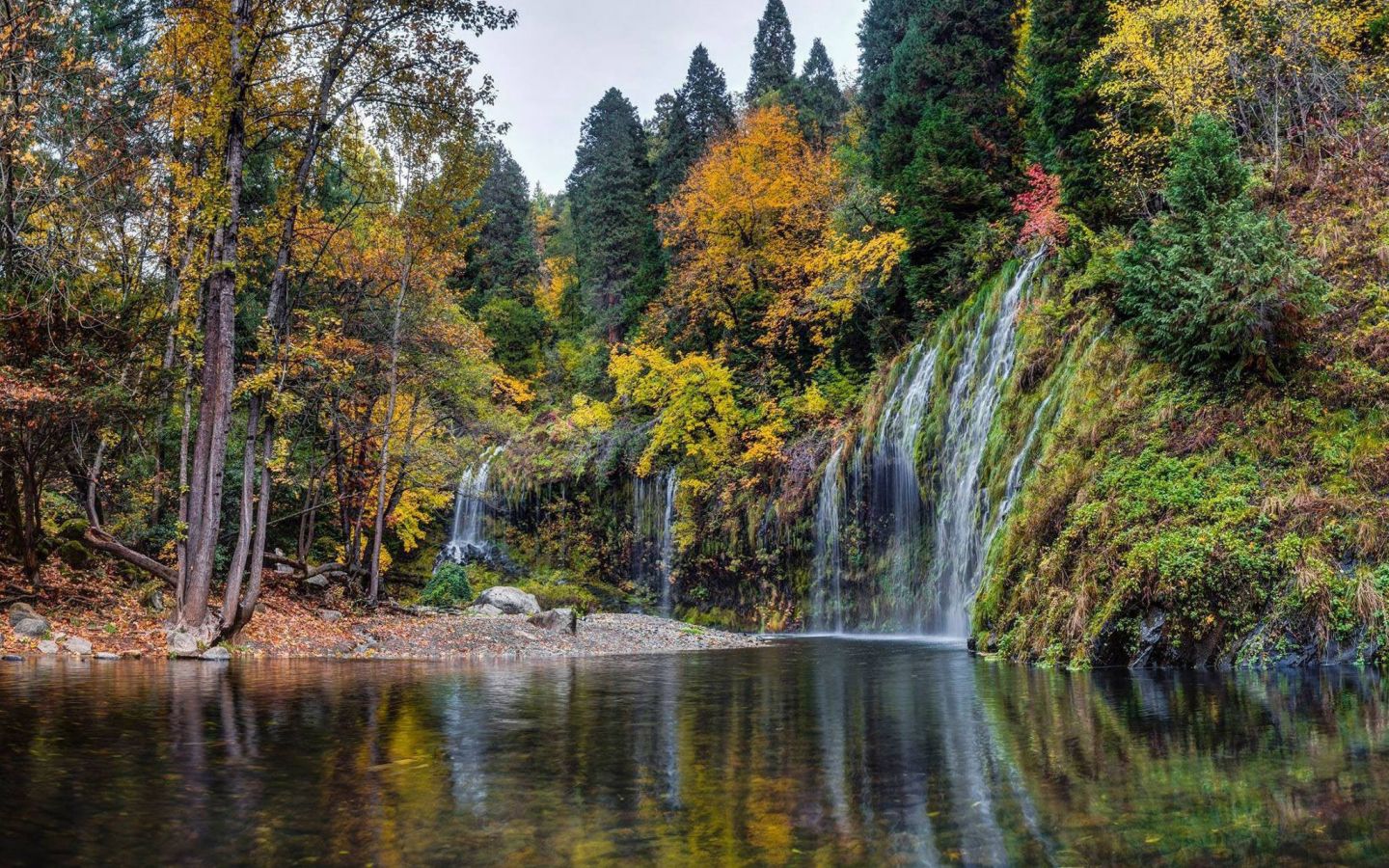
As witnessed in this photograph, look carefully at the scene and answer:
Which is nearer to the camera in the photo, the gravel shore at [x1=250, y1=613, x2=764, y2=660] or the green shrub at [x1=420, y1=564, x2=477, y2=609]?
the gravel shore at [x1=250, y1=613, x2=764, y2=660]

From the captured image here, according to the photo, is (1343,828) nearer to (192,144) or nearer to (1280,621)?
(1280,621)

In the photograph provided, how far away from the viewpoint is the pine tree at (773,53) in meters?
42.3

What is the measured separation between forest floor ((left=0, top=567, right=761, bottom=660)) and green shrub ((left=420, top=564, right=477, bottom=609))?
397cm

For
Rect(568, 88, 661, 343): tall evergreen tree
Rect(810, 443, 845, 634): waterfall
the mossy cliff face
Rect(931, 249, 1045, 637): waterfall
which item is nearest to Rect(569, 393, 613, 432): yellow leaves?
Rect(568, 88, 661, 343): tall evergreen tree

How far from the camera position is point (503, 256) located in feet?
150

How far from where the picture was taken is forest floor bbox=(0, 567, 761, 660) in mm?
11359

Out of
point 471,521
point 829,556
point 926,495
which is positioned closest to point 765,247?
point 829,556

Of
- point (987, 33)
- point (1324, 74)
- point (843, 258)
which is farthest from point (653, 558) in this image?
point (1324, 74)

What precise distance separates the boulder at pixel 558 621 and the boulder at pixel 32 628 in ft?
24.4

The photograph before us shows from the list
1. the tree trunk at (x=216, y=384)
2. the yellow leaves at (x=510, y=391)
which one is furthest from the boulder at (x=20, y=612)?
the yellow leaves at (x=510, y=391)

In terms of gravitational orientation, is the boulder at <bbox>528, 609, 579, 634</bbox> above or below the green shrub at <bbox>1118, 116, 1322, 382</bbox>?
below

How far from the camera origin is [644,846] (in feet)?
9.12

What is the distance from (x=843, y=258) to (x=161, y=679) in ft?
64.1

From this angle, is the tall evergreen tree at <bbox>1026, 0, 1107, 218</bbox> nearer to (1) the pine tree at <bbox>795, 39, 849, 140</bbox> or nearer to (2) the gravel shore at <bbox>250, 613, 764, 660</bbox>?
(2) the gravel shore at <bbox>250, 613, 764, 660</bbox>
